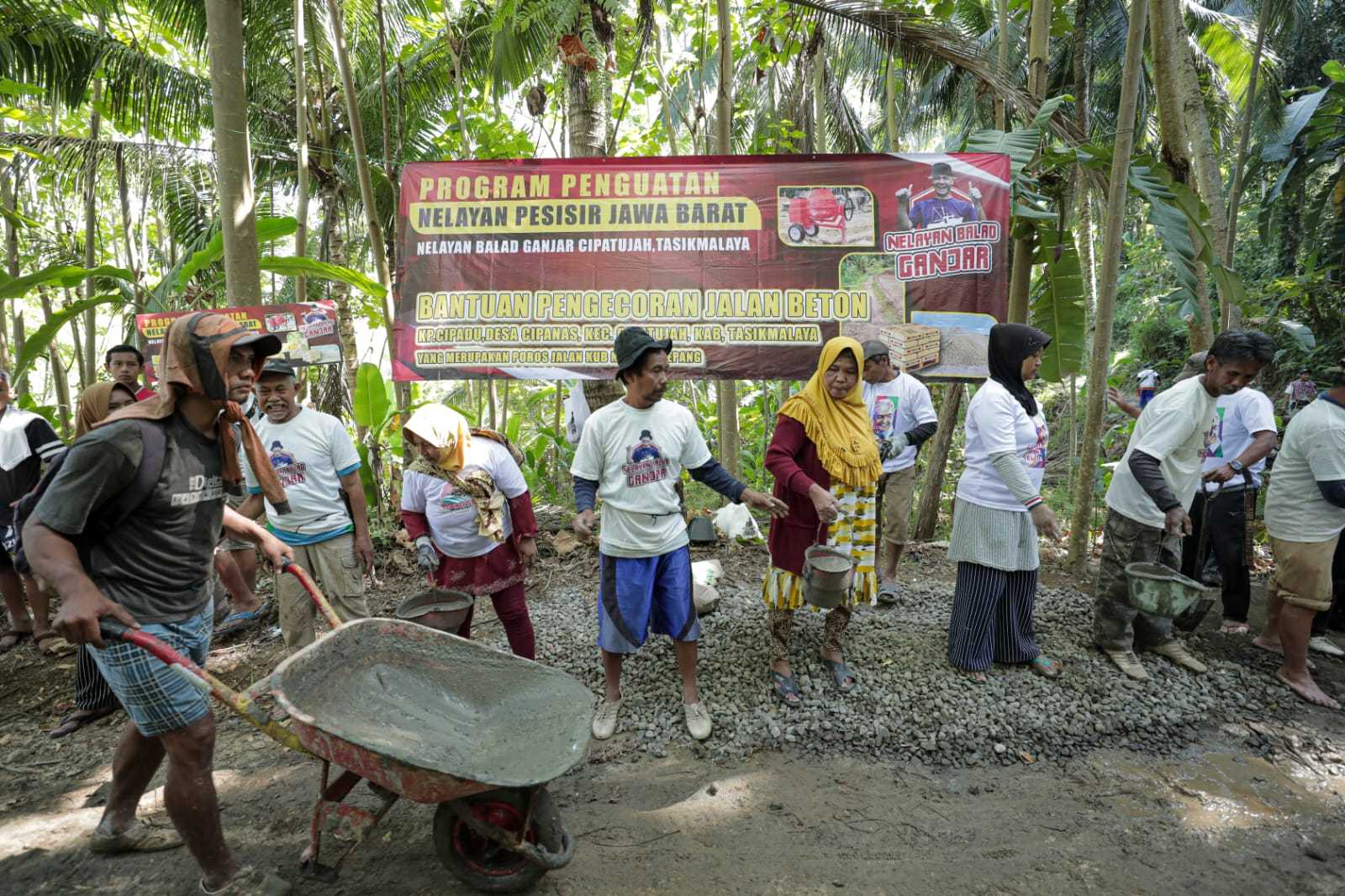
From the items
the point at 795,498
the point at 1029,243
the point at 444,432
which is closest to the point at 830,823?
the point at 795,498

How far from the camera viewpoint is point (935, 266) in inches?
200

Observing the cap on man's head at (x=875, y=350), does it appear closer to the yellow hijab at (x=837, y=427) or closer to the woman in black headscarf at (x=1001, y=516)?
the woman in black headscarf at (x=1001, y=516)

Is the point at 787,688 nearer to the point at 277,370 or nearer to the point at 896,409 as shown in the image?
the point at 896,409

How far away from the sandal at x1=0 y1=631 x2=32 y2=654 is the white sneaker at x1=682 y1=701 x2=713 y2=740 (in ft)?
15.5

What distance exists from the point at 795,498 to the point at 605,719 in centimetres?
148

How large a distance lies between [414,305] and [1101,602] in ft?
16.7

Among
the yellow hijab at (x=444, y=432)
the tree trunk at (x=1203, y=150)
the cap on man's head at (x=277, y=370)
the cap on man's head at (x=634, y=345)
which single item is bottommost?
the yellow hijab at (x=444, y=432)

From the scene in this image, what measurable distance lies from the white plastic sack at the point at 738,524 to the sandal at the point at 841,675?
7.84 feet

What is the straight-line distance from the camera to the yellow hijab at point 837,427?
344cm

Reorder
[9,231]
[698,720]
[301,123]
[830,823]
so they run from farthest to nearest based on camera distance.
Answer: [9,231]
[301,123]
[698,720]
[830,823]

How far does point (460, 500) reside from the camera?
10.8 feet

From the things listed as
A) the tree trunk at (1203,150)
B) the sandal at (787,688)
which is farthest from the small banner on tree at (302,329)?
the tree trunk at (1203,150)

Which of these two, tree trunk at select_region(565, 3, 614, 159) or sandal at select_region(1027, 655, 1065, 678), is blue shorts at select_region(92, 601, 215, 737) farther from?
tree trunk at select_region(565, 3, 614, 159)

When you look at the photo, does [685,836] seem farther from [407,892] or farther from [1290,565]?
[1290,565]
